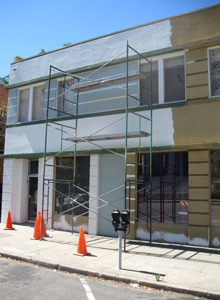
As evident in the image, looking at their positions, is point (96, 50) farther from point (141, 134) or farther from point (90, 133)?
point (141, 134)

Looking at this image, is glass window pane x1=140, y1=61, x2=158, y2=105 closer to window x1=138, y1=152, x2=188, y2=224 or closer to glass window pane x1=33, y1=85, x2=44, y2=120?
window x1=138, y1=152, x2=188, y2=224

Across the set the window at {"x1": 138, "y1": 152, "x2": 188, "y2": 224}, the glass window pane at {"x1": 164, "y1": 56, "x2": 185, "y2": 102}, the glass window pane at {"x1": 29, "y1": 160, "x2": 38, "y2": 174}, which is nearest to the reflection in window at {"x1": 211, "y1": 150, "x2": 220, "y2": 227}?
the window at {"x1": 138, "y1": 152, "x2": 188, "y2": 224}

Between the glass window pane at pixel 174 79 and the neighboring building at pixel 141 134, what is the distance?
33 mm

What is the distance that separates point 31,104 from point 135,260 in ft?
28.5

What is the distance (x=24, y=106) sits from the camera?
44.9 ft

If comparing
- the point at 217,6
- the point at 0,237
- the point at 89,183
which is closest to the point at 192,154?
the point at 89,183

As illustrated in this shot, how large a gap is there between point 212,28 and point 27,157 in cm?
869

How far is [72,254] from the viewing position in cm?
789

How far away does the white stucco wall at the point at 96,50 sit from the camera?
10.3 m

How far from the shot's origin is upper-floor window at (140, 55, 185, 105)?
32.1ft

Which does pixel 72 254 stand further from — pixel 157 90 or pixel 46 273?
pixel 157 90

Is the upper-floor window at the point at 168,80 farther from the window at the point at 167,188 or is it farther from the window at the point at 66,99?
the window at the point at 66,99

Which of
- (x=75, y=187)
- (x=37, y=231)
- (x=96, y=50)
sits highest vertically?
(x=96, y=50)

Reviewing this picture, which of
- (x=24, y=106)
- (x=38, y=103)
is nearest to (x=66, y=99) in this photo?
(x=38, y=103)
